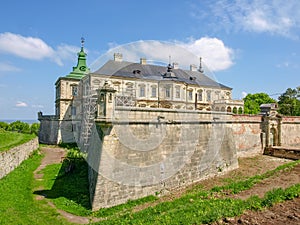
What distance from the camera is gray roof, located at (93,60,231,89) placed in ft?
97.6

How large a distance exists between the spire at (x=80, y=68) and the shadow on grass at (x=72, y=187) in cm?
1915

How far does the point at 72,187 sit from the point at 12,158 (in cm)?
523

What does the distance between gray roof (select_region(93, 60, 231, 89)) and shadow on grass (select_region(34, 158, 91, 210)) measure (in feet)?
50.5

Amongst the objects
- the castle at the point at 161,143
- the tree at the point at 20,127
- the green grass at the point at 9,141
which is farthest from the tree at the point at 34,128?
the green grass at the point at 9,141

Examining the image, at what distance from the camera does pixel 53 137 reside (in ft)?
99.7

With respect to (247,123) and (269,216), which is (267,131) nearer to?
(247,123)

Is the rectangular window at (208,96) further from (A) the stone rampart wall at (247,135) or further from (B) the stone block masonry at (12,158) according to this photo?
(B) the stone block masonry at (12,158)

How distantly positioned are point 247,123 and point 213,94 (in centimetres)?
1758

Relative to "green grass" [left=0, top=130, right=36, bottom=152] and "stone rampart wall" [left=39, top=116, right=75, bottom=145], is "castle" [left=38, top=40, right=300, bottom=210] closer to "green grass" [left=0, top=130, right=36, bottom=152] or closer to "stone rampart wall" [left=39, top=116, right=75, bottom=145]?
"green grass" [left=0, top=130, right=36, bottom=152]

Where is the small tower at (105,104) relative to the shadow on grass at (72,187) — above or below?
above

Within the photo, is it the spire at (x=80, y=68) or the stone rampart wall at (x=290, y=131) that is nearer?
the stone rampart wall at (x=290, y=131)

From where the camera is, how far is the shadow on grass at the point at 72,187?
9242mm

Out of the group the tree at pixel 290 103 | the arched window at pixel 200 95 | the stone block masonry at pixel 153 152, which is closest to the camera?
the stone block masonry at pixel 153 152

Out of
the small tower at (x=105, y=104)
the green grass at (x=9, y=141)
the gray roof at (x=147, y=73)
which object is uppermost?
the gray roof at (x=147, y=73)
